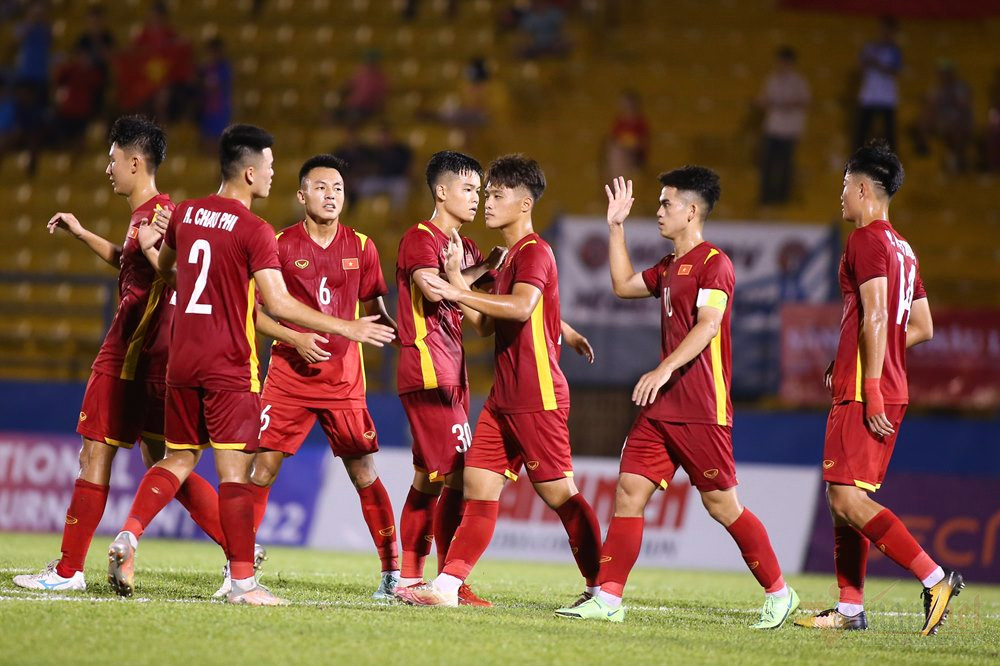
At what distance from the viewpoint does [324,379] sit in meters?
7.65

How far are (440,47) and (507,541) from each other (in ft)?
34.5

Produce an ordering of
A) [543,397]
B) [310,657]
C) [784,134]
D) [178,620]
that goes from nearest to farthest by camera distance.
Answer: [310,657]
[178,620]
[543,397]
[784,134]

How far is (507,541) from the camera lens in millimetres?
12930

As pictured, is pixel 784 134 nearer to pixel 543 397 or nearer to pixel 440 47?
pixel 440 47

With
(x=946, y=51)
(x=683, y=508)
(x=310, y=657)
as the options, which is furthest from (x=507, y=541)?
(x=946, y=51)

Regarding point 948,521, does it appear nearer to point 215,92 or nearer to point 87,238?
point 87,238

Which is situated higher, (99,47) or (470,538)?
(99,47)

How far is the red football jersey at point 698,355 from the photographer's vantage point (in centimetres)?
704

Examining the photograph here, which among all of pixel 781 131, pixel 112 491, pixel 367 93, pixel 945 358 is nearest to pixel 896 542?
pixel 945 358

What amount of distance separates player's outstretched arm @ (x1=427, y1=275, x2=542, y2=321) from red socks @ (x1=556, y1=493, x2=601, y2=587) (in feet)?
3.50

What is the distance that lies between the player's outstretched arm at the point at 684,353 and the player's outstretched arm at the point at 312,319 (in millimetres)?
1303

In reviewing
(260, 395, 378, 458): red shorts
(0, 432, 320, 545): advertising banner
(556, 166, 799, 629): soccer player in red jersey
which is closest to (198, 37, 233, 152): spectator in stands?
(0, 432, 320, 545): advertising banner

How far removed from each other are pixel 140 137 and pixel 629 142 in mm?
11377

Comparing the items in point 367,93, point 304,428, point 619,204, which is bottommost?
point 304,428
